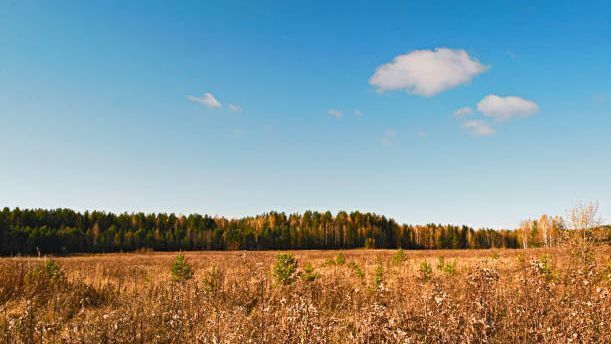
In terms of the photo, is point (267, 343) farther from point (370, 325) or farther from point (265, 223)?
point (265, 223)

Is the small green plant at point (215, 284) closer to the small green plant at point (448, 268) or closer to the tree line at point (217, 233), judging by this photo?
the small green plant at point (448, 268)

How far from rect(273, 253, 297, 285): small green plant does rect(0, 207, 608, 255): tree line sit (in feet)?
158

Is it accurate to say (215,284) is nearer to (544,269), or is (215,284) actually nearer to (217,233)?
(544,269)

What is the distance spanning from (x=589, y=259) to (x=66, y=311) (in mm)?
12975

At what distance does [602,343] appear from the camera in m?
4.18

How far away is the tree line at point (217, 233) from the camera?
6812cm

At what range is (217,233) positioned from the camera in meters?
82.2

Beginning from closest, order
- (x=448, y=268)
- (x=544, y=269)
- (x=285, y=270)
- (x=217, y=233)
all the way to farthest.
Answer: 1. (x=544, y=269)
2. (x=285, y=270)
3. (x=448, y=268)
4. (x=217, y=233)

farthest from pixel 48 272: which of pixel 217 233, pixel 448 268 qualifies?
pixel 217 233

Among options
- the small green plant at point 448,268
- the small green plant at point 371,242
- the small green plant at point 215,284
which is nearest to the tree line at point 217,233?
the small green plant at point 371,242

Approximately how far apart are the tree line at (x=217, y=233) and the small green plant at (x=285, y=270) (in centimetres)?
4826

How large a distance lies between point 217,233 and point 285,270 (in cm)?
7401

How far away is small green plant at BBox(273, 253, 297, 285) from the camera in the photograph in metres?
10.8

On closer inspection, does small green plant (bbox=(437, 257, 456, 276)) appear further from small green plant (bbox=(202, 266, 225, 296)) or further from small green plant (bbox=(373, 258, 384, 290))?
small green plant (bbox=(202, 266, 225, 296))
